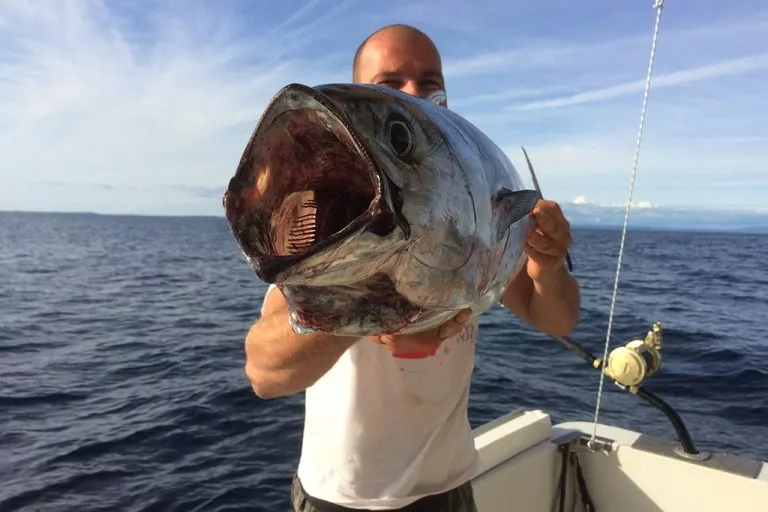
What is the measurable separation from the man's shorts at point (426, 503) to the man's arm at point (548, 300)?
2.62 feet

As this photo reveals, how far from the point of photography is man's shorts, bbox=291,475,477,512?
7.78 feet

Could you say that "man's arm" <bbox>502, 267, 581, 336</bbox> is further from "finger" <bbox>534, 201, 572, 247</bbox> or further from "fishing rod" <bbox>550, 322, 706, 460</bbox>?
"fishing rod" <bbox>550, 322, 706, 460</bbox>

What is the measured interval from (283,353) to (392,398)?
0.53m

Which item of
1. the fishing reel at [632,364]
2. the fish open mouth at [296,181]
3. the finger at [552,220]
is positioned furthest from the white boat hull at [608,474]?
the fish open mouth at [296,181]

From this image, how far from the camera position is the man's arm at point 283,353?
6.60 feet

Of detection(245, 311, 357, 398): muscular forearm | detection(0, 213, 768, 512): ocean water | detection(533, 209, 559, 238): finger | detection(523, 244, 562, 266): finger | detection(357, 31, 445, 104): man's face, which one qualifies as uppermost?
detection(357, 31, 445, 104): man's face

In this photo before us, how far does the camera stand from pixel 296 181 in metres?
1.35

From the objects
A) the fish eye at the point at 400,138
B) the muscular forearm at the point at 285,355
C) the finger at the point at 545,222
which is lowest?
the muscular forearm at the point at 285,355

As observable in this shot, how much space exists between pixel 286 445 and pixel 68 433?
339 centimetres

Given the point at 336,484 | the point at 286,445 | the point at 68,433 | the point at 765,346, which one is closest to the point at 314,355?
the point at 336,484

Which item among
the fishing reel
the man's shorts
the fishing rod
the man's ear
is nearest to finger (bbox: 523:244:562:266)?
the man's ear

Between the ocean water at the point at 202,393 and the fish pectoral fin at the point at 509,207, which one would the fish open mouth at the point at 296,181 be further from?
the ocean water at the point at 202,393

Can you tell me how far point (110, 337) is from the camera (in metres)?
16.2

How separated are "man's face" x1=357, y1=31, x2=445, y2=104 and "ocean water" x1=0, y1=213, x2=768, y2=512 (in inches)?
244
